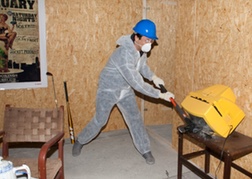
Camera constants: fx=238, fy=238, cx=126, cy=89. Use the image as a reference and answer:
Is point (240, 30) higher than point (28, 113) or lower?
higher

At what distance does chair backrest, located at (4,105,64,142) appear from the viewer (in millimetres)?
1851

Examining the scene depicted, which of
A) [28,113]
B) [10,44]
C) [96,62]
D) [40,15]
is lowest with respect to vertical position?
[28,113]

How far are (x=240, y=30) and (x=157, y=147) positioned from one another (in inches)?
71.3

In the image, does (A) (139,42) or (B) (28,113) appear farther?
(A) (139,42)

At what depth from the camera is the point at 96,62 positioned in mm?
3373

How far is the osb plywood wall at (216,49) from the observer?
6.41 ft

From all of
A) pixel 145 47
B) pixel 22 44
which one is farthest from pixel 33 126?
pixel 22 44

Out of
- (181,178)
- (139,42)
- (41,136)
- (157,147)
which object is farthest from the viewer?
(157,147)

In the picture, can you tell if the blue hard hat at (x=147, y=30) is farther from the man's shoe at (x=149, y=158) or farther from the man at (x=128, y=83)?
the man's shoe at (x=149, y=158)

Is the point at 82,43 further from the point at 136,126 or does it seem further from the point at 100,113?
the point at 136,126

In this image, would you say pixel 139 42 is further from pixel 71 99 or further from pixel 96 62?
pixel 71 99

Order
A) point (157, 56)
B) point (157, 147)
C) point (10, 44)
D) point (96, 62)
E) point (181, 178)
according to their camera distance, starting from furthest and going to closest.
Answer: point (157, 56), point (96, 62), point (157, 147), point (10, 44), point (181, 178)

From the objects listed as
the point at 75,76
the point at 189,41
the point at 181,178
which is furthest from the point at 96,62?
the point at 181,178

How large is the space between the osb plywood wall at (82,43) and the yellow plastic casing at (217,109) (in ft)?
5.82
